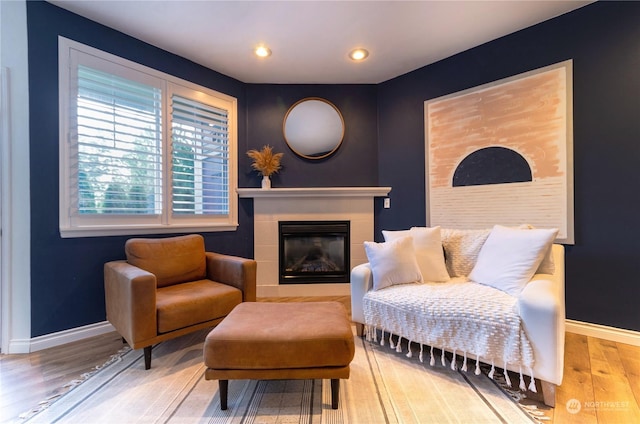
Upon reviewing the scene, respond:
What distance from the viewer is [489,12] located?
2271 mm

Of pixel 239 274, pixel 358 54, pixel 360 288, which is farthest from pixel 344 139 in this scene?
pixel 239 274

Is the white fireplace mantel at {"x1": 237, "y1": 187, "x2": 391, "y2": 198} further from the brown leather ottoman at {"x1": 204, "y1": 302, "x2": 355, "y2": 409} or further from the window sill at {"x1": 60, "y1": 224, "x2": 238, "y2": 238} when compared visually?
the brown leather ottoman at {"x1": 204, "y1": 302, "x2": 355, "y2": 409}

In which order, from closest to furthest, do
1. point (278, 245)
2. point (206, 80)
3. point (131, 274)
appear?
point (131, 274), point (206, 80), point (278, 245)

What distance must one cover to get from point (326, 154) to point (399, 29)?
1502 millimetres

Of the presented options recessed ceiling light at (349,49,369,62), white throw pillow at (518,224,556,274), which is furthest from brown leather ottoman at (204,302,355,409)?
recessed ceiling light at (349,49,369,62)

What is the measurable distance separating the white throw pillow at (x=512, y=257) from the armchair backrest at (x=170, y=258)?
234 cm

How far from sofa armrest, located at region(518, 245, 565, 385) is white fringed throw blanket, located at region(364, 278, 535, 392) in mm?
38

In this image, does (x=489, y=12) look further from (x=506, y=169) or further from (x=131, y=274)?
(x=131, y=274)

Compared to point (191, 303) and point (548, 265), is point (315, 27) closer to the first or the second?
point (191, 303)

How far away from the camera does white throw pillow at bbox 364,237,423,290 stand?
2.15 meters

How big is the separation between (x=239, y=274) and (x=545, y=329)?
201 centimetres

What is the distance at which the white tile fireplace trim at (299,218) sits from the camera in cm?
338

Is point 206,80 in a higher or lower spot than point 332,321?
higher

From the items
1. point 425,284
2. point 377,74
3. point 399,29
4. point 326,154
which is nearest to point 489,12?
point 399,29
